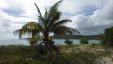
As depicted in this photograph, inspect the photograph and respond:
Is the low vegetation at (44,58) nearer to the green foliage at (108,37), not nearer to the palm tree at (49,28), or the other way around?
the palm tree at (49,28)

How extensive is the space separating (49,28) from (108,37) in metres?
10.8

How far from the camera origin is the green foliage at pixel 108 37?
2842 centimetres

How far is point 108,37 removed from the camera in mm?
28609

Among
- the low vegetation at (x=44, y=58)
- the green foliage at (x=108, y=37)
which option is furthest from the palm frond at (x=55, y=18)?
the green foliage at (x=108, y=37)

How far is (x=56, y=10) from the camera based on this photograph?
20.5 metres

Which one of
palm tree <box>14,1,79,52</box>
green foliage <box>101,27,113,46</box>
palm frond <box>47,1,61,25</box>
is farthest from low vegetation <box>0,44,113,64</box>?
green foliage <box>101,27,113,46</box>

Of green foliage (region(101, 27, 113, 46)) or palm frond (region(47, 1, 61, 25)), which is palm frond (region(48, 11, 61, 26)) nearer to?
palm frond (region(47, 1, 61, 25))

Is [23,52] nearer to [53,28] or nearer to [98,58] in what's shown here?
[53,28]

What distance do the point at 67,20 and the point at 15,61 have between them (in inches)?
247

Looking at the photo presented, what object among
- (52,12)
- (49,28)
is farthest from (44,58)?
(52,12)

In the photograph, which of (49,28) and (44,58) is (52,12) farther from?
(44,58)

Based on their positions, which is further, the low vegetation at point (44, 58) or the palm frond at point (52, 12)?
the palm frond at point (52, 12)

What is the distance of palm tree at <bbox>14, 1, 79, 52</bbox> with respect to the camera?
784 inches

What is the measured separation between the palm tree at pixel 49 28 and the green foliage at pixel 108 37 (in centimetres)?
930
